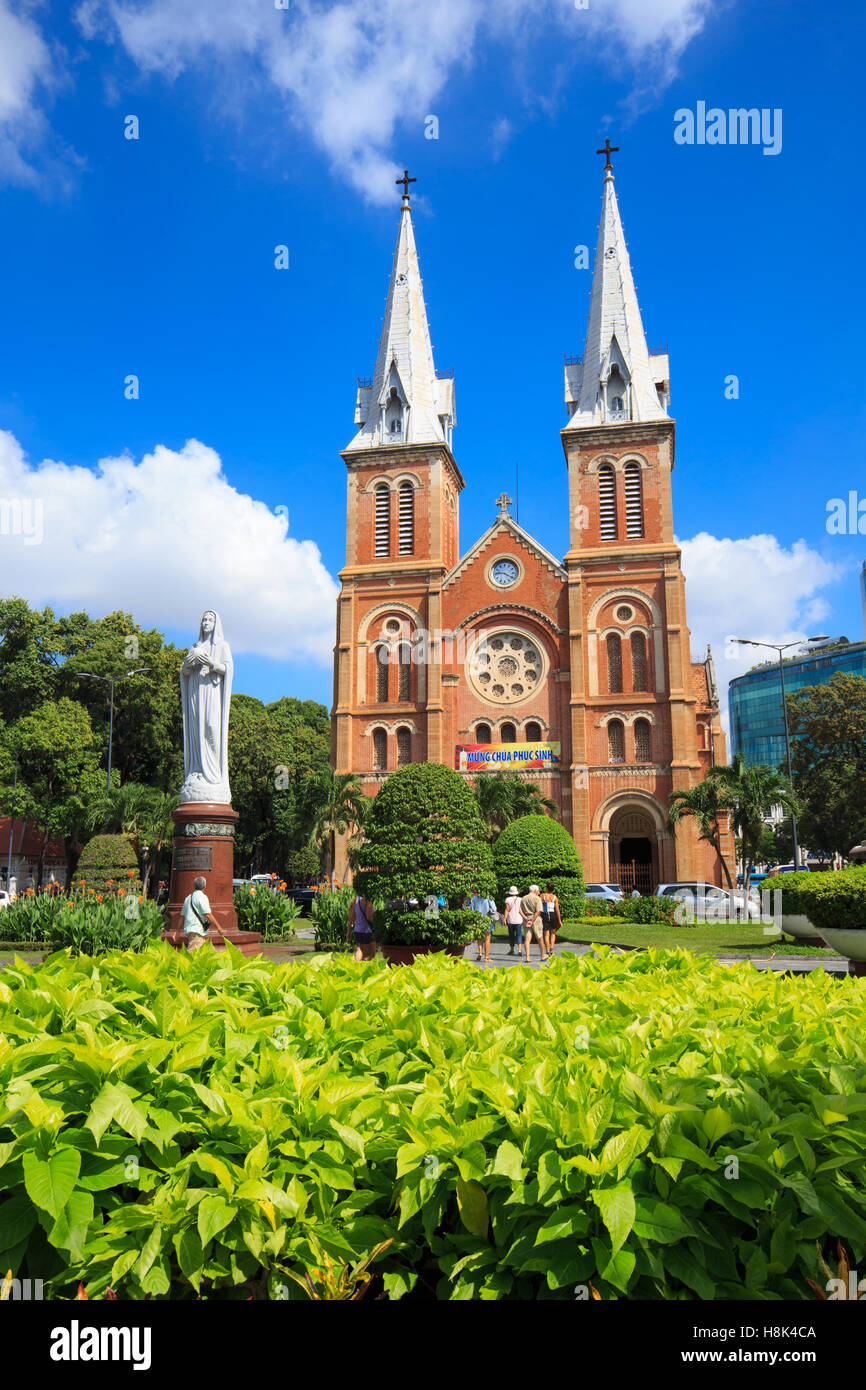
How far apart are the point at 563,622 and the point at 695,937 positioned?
62.6 feet

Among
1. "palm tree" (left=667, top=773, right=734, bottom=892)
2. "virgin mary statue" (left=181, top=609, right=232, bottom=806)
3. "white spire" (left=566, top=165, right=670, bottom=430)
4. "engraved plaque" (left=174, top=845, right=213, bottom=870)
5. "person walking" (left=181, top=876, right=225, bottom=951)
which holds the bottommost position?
"person walking" (left=181, top=876, right=225, bottom=951)

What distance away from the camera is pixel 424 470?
40.0m

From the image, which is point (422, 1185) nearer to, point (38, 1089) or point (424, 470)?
point (38, 1089)

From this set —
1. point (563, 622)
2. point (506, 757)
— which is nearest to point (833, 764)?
point (563, 622)

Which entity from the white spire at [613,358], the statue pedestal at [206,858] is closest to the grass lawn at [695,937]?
the statue pedestal at [206,858]

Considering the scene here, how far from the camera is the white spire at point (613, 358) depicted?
38.7 metres

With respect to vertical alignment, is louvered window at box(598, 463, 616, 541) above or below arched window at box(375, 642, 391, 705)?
above

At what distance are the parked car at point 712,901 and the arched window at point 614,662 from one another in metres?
9.22

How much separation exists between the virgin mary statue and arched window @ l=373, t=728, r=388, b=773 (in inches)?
947

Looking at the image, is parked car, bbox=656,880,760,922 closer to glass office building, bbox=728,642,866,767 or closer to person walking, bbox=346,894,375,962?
person walking, bbox=346,894,375,962

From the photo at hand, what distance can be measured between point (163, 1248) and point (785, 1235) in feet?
4.90

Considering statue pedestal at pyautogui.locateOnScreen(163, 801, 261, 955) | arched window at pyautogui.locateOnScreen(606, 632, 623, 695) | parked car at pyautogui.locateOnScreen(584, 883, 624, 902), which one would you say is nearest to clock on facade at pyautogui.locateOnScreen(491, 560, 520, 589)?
arched window at pyautogui.locateOnScreen(606, 632, 623, 695)

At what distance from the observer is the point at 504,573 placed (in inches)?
1522

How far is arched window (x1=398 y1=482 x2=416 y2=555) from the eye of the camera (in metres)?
39.8
